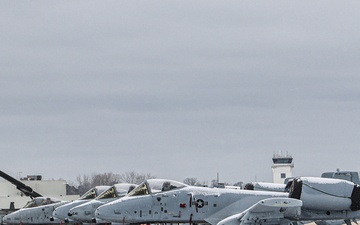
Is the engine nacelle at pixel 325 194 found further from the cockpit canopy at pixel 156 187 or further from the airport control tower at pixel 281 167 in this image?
the airport control tower at pixel 281 167

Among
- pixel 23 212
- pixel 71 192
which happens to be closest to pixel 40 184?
pixel 71 192

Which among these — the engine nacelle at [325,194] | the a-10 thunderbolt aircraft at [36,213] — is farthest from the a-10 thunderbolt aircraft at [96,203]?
the engine nacelle at [325,194]

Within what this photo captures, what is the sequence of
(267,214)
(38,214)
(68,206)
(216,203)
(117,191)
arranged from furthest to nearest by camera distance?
(38,214) < (68,206) < (117,191) < (216,203) < (267,214)

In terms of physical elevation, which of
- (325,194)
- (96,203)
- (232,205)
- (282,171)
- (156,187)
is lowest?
(232,205)

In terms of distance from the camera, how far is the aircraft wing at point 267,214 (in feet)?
129

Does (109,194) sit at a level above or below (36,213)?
above

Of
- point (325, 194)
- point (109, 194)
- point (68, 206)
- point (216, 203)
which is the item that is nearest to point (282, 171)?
point (68, 206)

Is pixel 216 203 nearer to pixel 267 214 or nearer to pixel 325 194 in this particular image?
pixel 267 214

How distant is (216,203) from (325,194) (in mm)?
4769

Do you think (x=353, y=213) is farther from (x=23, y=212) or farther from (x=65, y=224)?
(x=23, y=212)

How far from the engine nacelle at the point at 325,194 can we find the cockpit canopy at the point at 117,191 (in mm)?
11108

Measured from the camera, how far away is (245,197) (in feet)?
139

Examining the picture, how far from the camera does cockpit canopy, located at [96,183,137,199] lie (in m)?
49.3

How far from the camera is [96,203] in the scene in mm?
49406
